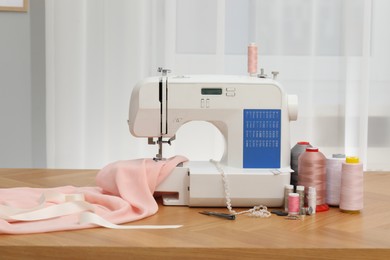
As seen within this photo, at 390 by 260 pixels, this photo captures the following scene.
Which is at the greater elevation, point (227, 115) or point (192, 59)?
point (192, 59)

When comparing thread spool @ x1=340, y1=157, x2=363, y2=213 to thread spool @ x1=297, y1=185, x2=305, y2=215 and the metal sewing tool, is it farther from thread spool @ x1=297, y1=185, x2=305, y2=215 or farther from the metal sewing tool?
the metal sewing tool

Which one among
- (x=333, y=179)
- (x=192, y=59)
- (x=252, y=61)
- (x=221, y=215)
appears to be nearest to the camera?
(x=221, y=215)

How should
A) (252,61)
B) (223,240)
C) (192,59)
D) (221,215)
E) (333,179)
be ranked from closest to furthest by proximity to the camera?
(223,240) → (221,215) → (333,179) → (252,61) → (192,59)

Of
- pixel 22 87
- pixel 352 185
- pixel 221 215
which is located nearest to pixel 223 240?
pixel 221 215

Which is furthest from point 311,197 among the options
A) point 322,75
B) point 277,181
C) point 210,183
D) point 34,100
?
point 34,100

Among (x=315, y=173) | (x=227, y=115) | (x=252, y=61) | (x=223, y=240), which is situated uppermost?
(x=252, y=61)

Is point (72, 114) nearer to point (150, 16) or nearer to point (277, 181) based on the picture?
point (150, 16)

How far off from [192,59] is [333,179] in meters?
1.75

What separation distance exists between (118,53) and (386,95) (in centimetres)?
143

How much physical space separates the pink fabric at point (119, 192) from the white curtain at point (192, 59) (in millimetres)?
1522

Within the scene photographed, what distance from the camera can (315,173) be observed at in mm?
1652

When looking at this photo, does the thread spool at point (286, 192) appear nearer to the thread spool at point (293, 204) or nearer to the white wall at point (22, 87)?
the thread spool at point (293, 204)

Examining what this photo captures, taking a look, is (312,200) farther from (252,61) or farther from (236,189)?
(252,61)

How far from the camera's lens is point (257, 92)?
69.1 inches
